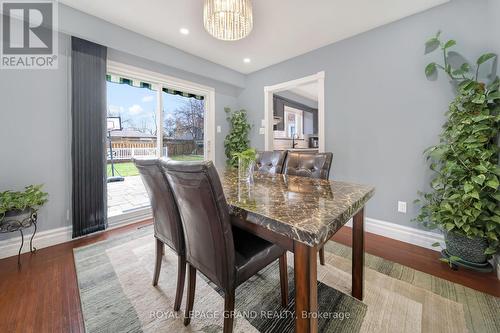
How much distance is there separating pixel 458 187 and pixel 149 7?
11.5 ft

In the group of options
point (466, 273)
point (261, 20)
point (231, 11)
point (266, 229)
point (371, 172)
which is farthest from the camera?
point (371, 172)

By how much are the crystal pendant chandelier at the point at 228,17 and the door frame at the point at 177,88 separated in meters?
1.74

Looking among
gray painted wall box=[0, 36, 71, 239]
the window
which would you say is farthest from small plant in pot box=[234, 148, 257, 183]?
the window

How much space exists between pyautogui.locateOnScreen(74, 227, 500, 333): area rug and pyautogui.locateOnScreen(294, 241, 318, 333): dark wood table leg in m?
0.57

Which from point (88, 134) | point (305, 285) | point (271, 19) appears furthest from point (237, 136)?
point (305, 285)

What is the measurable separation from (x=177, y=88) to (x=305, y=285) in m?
3.52

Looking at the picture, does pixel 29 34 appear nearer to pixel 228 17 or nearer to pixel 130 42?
pixel 130 42

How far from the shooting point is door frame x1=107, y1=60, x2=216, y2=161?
2.82m

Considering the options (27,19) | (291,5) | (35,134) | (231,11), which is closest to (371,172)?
(291,5)

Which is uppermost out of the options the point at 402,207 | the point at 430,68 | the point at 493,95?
the point at 430,68

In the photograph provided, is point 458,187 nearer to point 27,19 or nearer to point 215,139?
point 215,139

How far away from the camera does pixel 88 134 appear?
2.44 metres

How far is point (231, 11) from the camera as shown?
158cm

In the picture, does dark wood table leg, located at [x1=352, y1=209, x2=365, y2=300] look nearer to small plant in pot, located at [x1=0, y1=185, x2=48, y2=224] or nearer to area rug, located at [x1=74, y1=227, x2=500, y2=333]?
area rug, located at [x1=74, y1=227, x2=500, y2=333]
